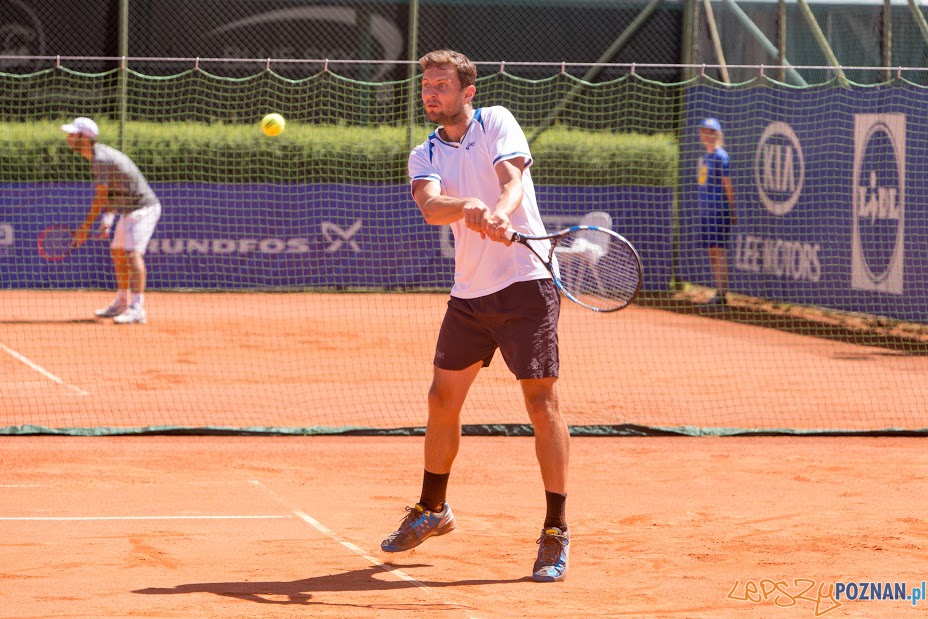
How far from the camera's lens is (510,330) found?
15.4 ft

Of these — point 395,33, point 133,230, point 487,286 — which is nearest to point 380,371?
point 133,230

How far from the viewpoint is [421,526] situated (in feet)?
16.1

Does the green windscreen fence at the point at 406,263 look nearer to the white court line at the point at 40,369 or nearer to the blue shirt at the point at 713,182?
the white court line at the point at 40,369

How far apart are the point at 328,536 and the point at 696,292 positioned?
11.2 m

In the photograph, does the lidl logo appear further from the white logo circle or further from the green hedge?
the green hedge

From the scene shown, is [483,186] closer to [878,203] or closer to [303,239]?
[878,203]

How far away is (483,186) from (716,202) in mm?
10369

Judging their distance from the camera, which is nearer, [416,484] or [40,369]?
[416,484]

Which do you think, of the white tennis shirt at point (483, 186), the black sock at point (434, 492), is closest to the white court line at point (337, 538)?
the black sock at point (434, 492)

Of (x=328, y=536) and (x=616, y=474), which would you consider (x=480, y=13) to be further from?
(x=328, y=536)

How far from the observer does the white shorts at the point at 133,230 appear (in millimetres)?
12219

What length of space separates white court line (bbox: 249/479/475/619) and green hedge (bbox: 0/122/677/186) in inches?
414

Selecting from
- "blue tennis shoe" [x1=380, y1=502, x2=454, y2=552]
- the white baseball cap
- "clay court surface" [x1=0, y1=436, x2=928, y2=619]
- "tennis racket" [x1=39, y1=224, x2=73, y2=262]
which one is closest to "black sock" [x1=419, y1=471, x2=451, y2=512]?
"blue tennis shoe" [x1=380, y1=502, x2=454, y2=552]

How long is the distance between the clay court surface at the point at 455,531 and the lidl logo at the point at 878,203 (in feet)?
18.6
